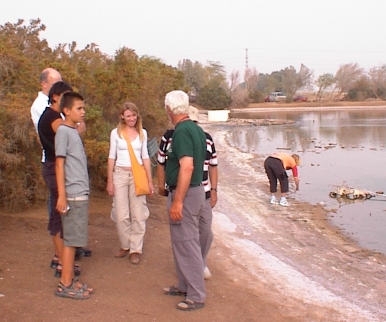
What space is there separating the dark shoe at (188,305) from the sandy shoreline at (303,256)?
3.58 ft

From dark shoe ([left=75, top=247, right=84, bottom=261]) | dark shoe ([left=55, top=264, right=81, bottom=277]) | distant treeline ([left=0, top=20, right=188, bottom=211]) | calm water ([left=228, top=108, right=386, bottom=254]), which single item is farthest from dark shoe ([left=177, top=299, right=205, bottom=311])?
calm water ([left=228, top=108, right=386, bottom=254])

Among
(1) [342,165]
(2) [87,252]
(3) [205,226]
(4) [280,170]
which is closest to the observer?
(3) [205,226]

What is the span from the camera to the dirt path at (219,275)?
16.8ft

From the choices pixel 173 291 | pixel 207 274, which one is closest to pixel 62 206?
pixel 173 291

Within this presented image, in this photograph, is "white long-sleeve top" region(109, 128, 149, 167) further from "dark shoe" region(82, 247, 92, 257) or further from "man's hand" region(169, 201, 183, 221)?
"man's hand" region(169, 201, 183, 221)

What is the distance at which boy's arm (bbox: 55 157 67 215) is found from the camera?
5.09 m

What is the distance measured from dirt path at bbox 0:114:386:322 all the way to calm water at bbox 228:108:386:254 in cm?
125

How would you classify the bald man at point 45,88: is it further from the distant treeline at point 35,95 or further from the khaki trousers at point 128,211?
the distant treeline at point 35,95

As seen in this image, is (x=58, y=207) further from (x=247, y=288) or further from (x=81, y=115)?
(x=247, y=288)

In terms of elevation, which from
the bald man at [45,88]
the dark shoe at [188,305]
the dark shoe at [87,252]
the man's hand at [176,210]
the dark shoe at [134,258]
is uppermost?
the bald man at [45,88]

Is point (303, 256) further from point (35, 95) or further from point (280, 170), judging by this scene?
point (35, 95)

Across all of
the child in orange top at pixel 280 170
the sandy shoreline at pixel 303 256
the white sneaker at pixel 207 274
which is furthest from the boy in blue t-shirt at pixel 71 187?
the child in orange top at pixel 280 170

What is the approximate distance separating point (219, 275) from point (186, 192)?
5.26 feet

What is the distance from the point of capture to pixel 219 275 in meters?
6.31
